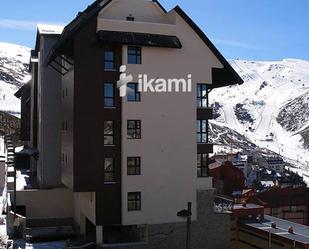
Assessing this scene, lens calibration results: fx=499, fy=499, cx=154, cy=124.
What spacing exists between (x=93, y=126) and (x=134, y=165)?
358cm

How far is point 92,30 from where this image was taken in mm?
30281

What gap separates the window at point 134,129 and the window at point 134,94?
1.38 m

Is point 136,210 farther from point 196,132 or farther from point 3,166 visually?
point 3,166

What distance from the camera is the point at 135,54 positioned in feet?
103

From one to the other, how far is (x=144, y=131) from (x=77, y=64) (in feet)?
19.2

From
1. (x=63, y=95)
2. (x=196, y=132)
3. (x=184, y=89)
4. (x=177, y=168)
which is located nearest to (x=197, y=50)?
Result: (x=184, y=89)

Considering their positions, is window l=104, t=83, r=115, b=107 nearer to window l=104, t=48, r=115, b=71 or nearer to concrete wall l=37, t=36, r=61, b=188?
window l=104, t=48, r=115, b=71

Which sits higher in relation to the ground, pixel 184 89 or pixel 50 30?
pixel 50 30

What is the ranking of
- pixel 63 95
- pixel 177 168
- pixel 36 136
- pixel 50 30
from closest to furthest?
pixel 177 168
pixel 63 95
pixel 50 30
pixel 36 136

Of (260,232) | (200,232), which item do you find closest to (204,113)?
(200,232)

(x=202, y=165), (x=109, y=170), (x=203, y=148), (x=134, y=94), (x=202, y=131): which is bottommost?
(x=109, y=170)

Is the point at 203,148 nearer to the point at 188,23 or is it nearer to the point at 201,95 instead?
the point at 201,95

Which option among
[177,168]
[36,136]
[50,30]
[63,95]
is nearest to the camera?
[177,168]

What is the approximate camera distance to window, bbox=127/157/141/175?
3109 cm
